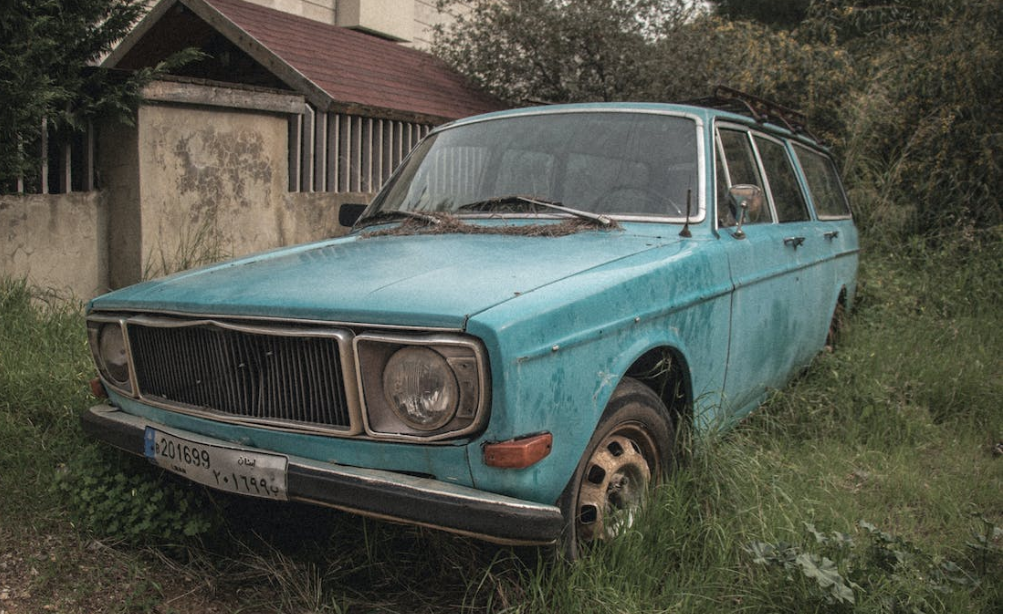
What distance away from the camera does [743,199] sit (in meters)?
3.47

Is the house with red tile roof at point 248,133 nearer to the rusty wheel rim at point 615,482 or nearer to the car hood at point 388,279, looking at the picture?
the car hood at point 388,279

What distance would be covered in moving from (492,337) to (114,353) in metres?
1.57

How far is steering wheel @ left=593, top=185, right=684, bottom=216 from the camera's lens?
343 cm

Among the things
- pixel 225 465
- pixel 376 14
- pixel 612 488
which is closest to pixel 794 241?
pixel 612 488

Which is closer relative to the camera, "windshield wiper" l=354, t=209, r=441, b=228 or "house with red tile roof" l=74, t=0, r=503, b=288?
"windshield wiper" l=354, t=209, r=441, b=228

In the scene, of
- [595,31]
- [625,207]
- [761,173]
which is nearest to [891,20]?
[595,31]

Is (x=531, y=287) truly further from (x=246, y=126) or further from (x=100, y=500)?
(x=246, y=126)

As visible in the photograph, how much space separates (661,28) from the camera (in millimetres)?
11273

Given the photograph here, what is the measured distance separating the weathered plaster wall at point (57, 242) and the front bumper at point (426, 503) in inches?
144

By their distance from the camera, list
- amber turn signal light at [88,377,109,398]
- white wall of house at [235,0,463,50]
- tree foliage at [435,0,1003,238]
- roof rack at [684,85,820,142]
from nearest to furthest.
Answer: amber turn signal light at [88,377,109,398] → roof rack at [684,85,820,142] → tree foliage at [435,0,1003,238] → white wall of house at [235,0,463,50]

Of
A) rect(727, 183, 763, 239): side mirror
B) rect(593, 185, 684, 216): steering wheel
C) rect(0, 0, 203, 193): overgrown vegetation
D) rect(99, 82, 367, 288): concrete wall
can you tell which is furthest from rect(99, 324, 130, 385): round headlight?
rect(99, 82, 367, 288): concrete wall

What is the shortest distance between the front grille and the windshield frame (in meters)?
1.37

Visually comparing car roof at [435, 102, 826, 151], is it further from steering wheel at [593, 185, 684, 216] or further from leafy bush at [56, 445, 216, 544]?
leafy bush at [56, 445, 216, 544]

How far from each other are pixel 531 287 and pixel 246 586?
1.43 metres
